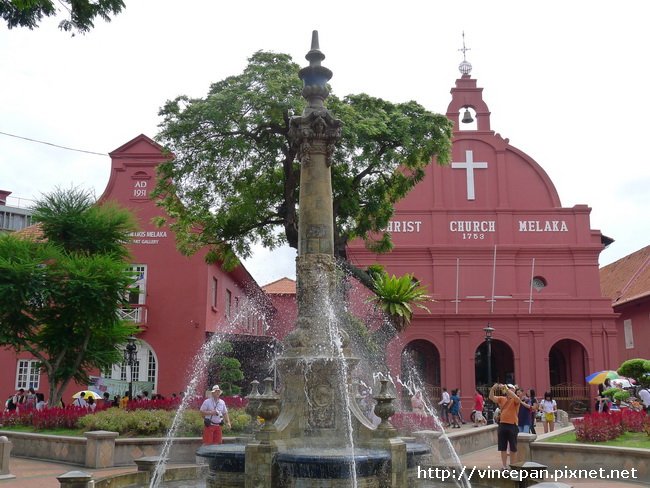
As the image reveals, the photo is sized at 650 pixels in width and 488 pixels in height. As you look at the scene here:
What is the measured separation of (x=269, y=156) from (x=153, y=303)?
31.9 feet

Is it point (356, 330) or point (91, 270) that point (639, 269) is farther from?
point (91, 270)

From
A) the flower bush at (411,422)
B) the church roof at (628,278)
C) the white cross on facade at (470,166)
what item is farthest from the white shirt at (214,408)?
the church roof at (628,278)

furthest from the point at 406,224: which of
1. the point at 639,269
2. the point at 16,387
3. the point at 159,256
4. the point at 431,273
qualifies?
the point at 16,387

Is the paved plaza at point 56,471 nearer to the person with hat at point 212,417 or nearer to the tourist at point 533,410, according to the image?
the tourist at point 533,410

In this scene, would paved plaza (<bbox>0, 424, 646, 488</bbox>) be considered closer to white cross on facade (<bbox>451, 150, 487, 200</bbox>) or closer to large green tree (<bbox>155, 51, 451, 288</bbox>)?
large green tree (<bbox>155, 51, 451, 288</bbox>)

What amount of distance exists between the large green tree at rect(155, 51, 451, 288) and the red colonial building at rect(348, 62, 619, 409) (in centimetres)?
1268

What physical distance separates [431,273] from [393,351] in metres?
4.91

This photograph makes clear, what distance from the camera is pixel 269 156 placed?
2106 cm

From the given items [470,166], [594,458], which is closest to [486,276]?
[470,166]

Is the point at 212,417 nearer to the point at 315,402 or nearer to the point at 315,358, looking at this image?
the point at 315,402

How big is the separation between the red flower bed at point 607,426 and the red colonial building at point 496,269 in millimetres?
18188

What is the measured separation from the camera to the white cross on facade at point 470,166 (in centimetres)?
3606

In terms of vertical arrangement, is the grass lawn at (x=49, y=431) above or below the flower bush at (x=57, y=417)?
below

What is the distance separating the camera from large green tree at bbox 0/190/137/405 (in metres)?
20.1
